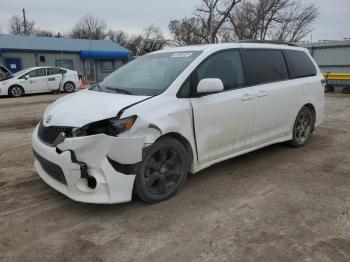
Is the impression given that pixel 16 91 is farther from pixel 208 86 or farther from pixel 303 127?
pixel 208 86

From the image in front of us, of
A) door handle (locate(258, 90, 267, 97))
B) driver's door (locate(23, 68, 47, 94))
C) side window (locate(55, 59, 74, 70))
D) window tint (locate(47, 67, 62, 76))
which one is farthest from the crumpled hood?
side window (locate(55, 59, 74, 70))

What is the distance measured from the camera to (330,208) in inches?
150

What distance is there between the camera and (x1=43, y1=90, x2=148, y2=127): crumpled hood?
352cm

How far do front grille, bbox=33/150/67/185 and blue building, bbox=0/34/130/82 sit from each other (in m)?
25.2

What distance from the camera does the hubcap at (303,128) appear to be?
6036 mm

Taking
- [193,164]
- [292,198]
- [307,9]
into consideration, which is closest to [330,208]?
[292,198]

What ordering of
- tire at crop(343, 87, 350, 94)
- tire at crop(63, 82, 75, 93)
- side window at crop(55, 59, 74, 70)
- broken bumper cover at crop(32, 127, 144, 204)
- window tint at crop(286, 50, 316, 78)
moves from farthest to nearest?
side window at crop(55, 59, 74, 70)
tire at crop(63, 82, 75, 93)
tire at crop(343, 87, 350, 94)
window tint at crop(286, 50, 316, 78)
broken bumper cover at crop(32, 127, 144, 204)

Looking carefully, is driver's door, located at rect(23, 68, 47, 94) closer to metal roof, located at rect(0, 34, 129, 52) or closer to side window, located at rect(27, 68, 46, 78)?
side window, located at rect(27, 68, 46, 78)

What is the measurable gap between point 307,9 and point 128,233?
4712 cm

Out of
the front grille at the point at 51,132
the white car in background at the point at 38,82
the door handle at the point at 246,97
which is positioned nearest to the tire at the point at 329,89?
the white car in background at the point at 38,82

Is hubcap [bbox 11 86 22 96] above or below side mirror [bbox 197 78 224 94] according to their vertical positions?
below

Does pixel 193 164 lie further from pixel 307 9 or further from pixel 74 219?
pixel 307 9

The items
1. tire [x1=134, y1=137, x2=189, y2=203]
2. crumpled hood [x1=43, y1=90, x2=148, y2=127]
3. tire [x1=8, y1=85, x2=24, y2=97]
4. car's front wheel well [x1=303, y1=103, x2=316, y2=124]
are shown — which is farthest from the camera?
tire [x1=8, y1=85, x2=24, y2=97]

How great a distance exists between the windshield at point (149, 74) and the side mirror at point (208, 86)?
1.04 feet
